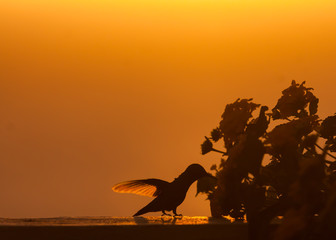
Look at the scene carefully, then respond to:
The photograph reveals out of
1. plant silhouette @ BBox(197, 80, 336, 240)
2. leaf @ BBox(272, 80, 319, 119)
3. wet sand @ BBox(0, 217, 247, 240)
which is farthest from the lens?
leaf @ BBox(272, 80, 319, 119)

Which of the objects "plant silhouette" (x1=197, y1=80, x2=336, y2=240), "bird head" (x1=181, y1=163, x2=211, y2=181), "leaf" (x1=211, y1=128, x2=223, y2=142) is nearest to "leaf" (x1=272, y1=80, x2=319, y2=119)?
"plant silhouette" (x1=197, y1=80, x2=336, y2=240)

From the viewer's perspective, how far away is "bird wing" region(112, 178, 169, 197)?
3.03 meters

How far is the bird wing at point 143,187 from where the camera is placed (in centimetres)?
303

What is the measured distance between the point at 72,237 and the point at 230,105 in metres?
0.78

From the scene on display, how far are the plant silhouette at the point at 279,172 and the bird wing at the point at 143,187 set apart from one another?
67cm

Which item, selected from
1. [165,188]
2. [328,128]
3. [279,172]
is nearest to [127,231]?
[279,172]

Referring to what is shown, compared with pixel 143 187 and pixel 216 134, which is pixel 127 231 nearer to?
pixel 216 134

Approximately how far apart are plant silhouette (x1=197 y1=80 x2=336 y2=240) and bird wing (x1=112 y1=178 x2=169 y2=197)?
0.67m

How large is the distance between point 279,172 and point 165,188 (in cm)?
133

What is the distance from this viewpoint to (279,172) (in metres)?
1.79

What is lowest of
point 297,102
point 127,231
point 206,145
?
point 127,231

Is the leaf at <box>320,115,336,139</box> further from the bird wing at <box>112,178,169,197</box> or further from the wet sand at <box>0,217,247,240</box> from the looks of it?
the bird wing at <box>112,178,169,197</box>

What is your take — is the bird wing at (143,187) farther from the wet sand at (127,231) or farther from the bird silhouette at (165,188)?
the wet sand at (127,231)

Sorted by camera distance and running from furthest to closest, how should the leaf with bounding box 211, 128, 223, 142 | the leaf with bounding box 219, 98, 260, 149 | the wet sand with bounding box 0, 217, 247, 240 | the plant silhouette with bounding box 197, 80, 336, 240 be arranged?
the leaf with bounding box 211, 128, 223, 142, the leaf with bounding box 219, 98, 260, 149, the wet sand with bounding box 0, 217, 247, 240, the plant silhouette with bounding box 197, 80, 336, 240
